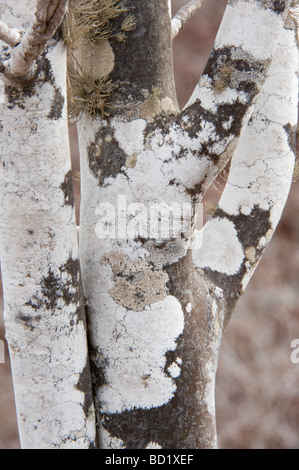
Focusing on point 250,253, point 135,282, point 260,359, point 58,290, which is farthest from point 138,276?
point 260,359

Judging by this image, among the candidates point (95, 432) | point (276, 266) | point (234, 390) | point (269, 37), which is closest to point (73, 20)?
point (269, 37)

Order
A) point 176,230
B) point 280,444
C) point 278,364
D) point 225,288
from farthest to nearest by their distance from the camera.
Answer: point 278,364
point 280,444
point 225,288
point 176,230

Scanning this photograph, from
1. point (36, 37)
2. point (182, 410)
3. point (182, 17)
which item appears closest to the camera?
point (36, 37)

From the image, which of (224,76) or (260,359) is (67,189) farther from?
(260,359)

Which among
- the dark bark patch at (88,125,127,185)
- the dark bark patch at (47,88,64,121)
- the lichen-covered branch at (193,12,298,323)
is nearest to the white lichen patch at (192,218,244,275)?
the lichen-covered branch at (193,12,298,323)

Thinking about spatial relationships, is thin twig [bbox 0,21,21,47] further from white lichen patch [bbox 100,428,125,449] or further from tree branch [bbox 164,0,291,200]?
white lichen patch [bbox 100,428,125,449]

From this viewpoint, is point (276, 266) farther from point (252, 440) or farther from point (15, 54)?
point (15, 54)

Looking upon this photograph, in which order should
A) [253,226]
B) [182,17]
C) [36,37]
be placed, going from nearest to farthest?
[36,37] < [253,226] < [182,17]
